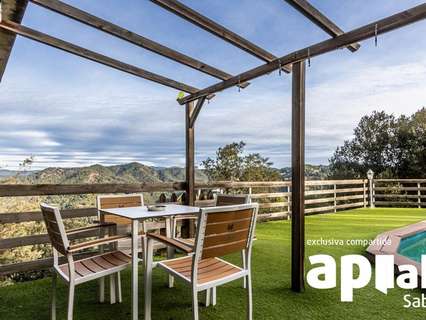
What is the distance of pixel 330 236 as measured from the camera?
16.7 ft

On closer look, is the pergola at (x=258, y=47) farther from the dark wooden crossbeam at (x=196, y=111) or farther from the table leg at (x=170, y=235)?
the table leg at (x=170, y=235)

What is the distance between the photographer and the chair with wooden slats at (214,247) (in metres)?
1.84

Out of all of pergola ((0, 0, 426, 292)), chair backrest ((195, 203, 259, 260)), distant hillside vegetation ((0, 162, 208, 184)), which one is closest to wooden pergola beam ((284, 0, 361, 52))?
pergola ((0, 0, 426, 292))

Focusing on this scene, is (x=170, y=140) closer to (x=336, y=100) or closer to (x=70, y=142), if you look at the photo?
(x=70, y=142)

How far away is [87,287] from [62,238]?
1.37 m

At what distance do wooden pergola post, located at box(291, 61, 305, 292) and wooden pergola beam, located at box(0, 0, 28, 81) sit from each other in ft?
7.51

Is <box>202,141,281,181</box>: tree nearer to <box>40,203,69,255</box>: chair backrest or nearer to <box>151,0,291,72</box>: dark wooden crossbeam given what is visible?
<box>151,0,291,72</box>: dark wooden crossbeam

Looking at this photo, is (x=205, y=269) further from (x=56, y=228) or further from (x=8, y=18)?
(x=8, y=18)

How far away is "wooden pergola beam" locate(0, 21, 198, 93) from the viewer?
2.73 metres

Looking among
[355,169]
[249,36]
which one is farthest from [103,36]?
[355,169]

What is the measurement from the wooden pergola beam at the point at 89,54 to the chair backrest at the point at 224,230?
2308mm

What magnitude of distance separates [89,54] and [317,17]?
7.34 feet

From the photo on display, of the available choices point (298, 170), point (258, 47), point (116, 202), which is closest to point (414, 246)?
point (298, 170)

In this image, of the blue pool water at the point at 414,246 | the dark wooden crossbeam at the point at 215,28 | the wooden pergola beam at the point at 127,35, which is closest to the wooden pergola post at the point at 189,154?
the wooden pergola beam at the point at 127,35
